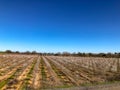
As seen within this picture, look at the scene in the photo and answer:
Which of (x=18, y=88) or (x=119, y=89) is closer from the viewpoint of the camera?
(x=119, y=89)

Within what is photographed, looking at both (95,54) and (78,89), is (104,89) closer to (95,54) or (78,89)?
(78,89)

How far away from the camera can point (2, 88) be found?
741 centimetres

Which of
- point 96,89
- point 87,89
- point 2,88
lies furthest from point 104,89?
point 2,88

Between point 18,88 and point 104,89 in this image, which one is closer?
point 104,89

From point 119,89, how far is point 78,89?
5.64 feet

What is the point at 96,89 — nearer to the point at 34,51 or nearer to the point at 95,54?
the point at 95,54

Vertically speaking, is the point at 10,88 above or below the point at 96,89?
below

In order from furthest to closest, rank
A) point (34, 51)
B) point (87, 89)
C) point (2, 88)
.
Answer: point (34, 51) → point (2, 88) → point (87, 89)

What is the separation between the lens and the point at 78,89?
541 centimetres

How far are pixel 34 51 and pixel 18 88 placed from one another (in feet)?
460

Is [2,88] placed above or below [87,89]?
below

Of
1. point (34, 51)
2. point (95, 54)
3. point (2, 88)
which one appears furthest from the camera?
point (34, 51)

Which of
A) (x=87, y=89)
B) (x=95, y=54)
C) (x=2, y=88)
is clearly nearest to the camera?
(x=87, y=89)

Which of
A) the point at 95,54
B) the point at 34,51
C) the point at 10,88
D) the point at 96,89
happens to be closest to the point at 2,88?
the point at 10,88
